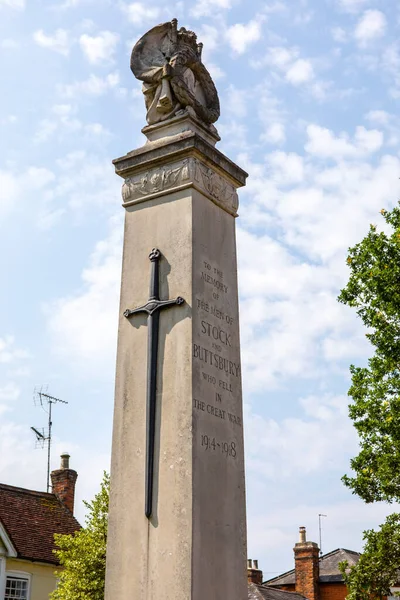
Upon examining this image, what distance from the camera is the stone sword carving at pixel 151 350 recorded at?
8.59 metres

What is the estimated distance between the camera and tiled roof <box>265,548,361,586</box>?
44.8 m

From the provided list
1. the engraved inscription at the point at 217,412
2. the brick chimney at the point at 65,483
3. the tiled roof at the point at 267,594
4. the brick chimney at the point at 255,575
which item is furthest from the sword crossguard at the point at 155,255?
the brick chimney at the point at 255,575

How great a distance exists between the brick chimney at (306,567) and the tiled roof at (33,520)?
45.6ft

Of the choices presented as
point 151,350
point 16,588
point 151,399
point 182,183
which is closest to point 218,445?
point 151,399

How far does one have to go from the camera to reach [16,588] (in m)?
30.8

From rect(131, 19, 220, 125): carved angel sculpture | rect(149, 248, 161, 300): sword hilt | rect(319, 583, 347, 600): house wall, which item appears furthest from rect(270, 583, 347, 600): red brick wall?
rect(149, 248, 161, 300): sword hilt

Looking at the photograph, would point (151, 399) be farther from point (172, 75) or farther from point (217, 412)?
point (172, 75)

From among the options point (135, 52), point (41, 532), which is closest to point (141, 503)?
point (135, 52)

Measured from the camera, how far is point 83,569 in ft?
90.4

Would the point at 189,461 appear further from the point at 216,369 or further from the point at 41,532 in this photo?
the point at 41,532

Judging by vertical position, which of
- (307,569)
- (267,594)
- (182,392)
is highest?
(307,569)

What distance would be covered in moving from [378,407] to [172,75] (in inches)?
629

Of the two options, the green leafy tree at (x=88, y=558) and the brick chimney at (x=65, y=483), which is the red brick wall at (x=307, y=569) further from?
the green leafy tree at (x=88, y=558)

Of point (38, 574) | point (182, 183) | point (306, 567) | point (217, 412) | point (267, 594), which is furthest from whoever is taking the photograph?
point (306, 567)
